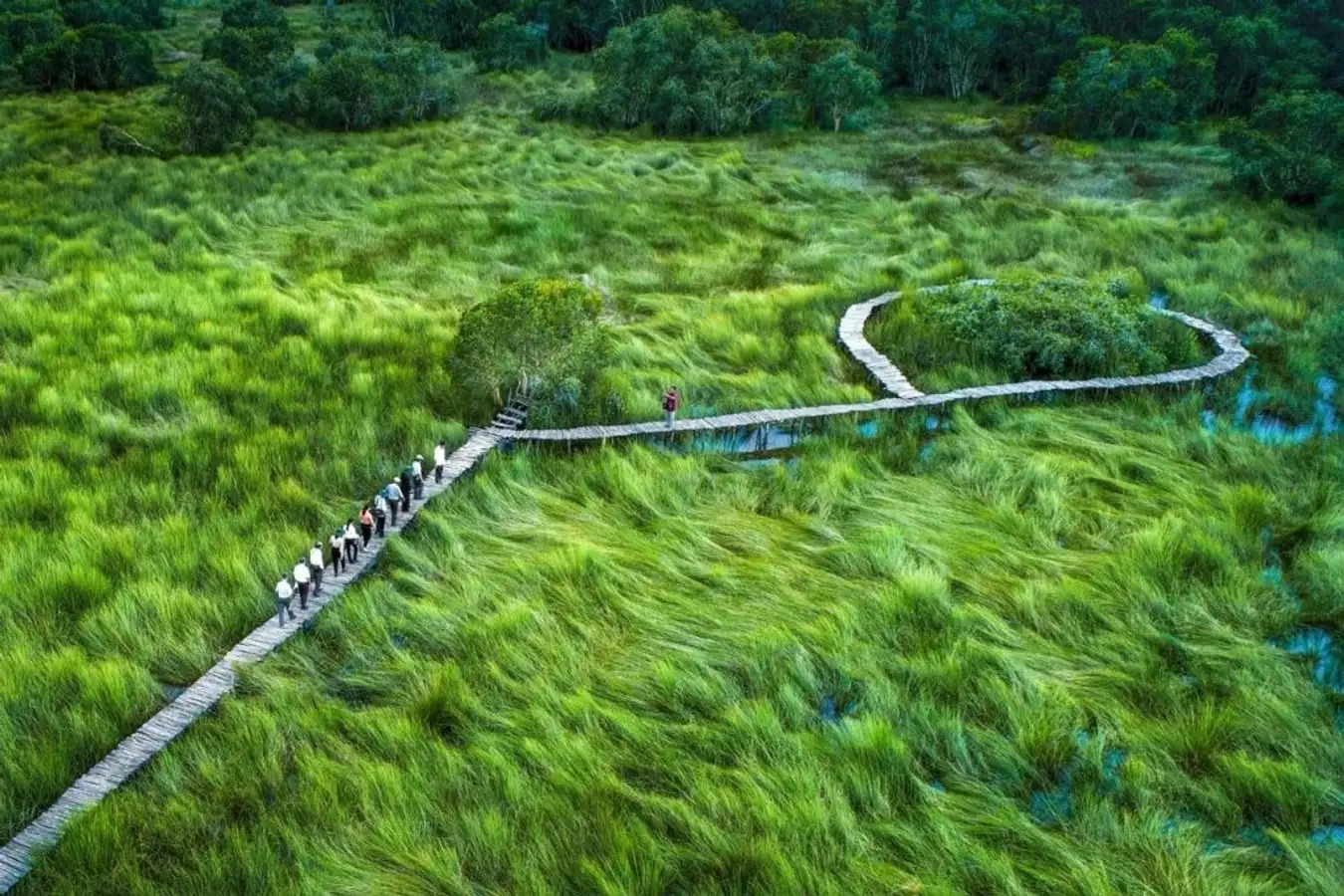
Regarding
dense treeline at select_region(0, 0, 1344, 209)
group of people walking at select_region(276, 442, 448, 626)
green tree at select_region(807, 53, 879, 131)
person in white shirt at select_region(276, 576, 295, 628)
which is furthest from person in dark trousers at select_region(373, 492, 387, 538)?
green tree at select_region(807, 53, 879, 131)

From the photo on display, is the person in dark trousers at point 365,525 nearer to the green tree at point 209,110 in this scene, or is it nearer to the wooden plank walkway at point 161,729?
the wooden plank walkway at point 161,729

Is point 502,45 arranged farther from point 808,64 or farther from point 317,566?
point 317,566

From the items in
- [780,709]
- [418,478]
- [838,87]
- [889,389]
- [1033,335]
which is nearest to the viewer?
[780,709]

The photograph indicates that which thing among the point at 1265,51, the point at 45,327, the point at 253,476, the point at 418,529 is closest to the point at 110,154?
the point at 45,327

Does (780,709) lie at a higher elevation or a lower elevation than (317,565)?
lower

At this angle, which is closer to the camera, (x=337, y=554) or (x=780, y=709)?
(x=780, y=709)

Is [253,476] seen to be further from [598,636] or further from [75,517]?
[598,636]

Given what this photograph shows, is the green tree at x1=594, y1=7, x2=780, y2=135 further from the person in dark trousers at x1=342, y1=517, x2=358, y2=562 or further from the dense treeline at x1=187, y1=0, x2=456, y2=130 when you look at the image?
the person in dark trousers at x1=342, y1=517, x2=358, y2=562

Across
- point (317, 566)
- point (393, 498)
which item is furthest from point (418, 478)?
point (317, 566)
